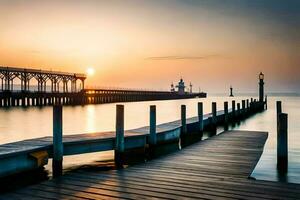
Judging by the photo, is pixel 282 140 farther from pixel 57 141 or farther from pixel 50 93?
pixel 50 93

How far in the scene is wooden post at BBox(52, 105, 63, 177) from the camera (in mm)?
8344

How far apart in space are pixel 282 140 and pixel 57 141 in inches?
233

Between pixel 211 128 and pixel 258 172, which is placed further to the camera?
pixel 211 128

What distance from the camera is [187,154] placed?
409 inches

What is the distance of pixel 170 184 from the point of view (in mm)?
6562

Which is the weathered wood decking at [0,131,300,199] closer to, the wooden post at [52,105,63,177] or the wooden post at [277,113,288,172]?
the wooden post at [277,113,288,172]

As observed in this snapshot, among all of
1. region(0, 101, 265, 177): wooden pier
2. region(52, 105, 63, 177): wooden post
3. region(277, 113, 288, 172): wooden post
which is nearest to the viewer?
region(0, 101, 265, 177): wooden pier

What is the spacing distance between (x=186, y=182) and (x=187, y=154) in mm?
3669

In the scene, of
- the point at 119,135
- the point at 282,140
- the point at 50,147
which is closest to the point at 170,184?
the point at 119,135

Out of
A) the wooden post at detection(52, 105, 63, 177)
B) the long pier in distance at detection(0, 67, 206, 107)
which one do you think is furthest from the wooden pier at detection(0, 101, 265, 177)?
the long pier in distance at detection(0, 67, 206, 107)

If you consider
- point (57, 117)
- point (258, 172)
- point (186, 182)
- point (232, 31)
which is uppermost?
point (232, 31)

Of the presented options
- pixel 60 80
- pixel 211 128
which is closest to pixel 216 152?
pixel 211 128

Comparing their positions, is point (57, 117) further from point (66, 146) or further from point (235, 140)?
point (235, 140)

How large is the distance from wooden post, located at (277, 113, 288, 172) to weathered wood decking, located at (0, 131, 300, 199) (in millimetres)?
870
